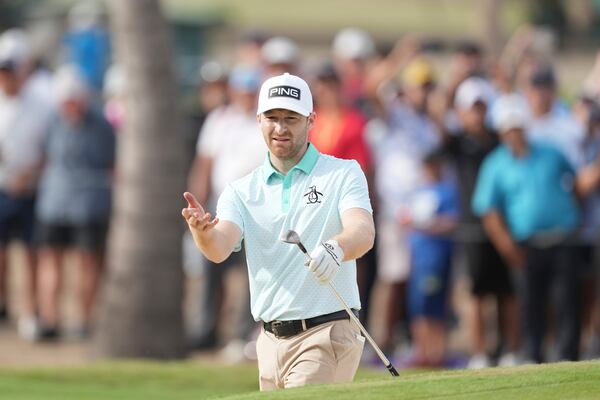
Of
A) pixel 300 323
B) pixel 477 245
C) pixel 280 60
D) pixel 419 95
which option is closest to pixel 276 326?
pixel 300 323

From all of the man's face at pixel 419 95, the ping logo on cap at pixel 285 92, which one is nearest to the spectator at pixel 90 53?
the man's face at pixel 419 95

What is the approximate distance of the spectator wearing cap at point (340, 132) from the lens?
Result: 1262 centimetres

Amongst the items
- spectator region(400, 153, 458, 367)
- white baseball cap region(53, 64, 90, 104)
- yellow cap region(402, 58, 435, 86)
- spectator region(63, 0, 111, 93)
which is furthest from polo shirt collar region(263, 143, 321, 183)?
spectator region(63, 0, 111, 93)

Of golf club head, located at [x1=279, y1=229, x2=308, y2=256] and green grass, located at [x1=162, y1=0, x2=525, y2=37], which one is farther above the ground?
green grass, located at [x1=162, y1=0, x2=525, y2=37]

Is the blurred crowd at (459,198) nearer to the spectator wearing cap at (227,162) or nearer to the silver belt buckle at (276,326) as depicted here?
the spectator wearing cap at (227,162)

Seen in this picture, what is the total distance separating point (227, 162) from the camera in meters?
13.5

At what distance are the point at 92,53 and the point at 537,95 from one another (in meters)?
9.15

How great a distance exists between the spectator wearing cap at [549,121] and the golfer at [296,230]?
18.8ft

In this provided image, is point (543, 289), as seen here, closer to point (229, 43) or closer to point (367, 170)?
point (367, 170)

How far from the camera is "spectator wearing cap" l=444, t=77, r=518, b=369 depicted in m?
12.5

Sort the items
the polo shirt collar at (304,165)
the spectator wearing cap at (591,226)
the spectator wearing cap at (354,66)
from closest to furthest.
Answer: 1. the polo shirt collar at (304,165)
2. the spectator wearing cap at (591,226)
3. the spectator wearing cap at (354,66)

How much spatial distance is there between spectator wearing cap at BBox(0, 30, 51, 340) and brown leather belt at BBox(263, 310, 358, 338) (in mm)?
7785

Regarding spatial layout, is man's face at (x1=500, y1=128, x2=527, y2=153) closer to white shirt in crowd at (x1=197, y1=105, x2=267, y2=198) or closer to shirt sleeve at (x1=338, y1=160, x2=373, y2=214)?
white shirt in crowd at (x1=197, y1=105, x2=267, y2=198)

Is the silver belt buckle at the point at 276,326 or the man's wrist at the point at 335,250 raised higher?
the man's wrist at the point at 335,250
